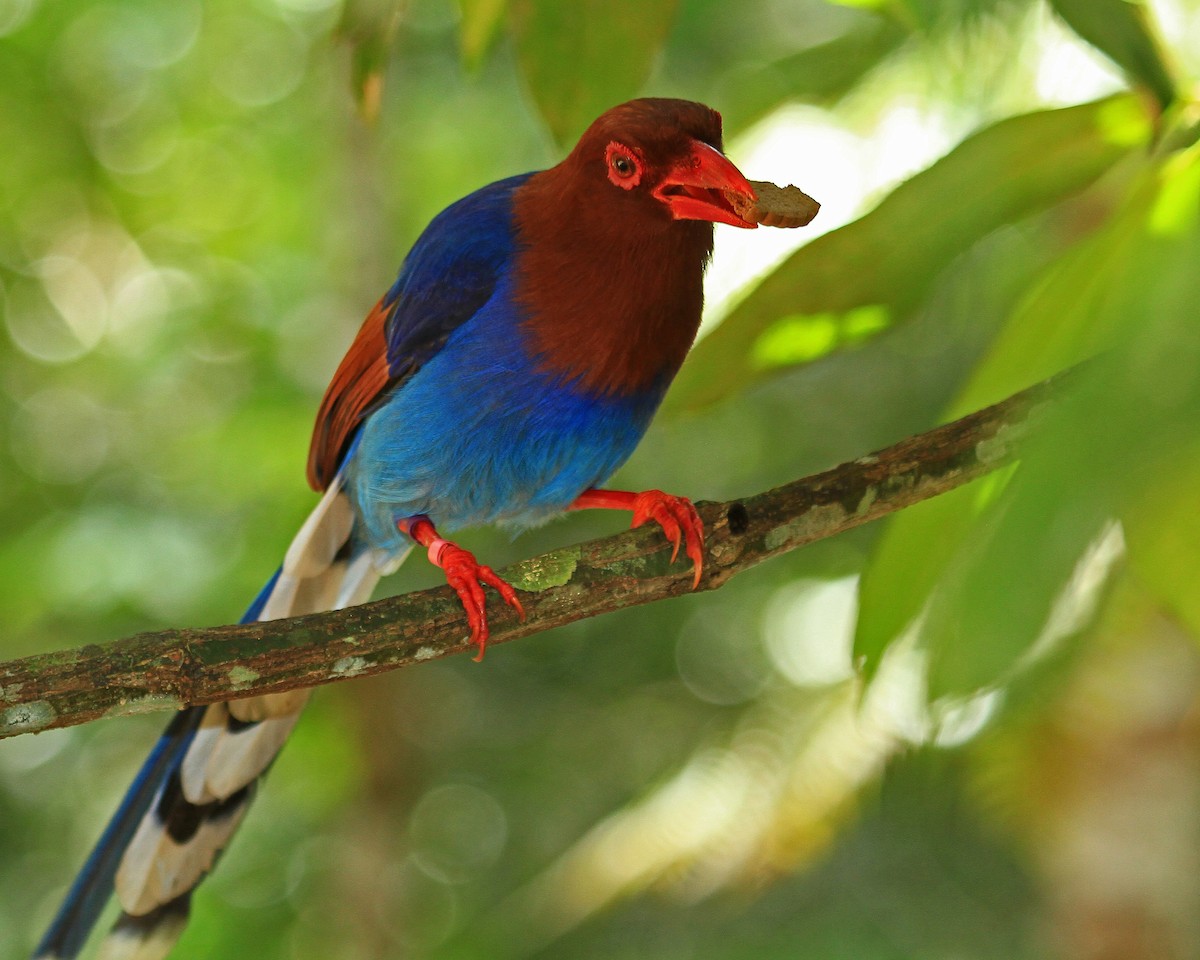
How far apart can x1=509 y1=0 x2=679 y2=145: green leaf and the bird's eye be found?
0.40 m

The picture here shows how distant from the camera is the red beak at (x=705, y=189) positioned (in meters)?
1.75

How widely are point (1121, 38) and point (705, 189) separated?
2.65 feet

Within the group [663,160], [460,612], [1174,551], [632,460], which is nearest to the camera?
[1174,551]

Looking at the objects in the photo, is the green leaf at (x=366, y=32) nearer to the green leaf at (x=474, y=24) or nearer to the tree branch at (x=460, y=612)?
the green leaf at (x=474, y=24)

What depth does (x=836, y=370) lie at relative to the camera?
233 inches

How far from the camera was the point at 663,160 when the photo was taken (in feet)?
6.50

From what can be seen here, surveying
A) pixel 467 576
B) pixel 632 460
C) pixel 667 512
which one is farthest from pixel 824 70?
pixel 632 460

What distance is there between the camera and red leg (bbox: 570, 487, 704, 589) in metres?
1.98

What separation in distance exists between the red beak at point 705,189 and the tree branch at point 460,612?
44 centimetres

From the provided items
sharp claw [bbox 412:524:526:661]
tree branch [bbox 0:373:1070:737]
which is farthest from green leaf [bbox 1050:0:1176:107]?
sharp claw [bbox 412:524:526:661]

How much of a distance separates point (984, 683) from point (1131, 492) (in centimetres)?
17

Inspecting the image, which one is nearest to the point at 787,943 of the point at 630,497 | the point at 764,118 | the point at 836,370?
the point at 836,370

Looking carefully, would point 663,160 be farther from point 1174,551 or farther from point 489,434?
point 1174,551

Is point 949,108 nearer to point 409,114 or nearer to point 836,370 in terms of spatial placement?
point 836,370
